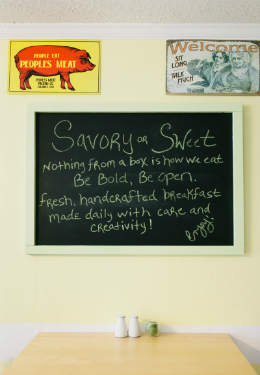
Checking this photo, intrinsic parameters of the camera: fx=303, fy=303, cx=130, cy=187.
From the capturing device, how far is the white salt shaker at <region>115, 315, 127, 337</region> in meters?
1.67

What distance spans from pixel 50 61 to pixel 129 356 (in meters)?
1.70

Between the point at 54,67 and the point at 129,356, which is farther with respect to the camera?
the point at 54,67

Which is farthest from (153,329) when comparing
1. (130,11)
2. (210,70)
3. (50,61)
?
(130,11)

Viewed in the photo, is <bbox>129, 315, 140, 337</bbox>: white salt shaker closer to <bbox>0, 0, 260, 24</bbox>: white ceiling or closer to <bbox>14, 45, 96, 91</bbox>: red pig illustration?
<bbox>14, 45, 96, 91</bbox>: red pig illustration

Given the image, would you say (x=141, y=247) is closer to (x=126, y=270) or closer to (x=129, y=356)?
(x=126, y=270)

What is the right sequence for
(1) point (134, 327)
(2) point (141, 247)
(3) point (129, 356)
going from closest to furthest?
(3) point (129, 356) < (1) point (134, 327) < (2) point (141, 247)

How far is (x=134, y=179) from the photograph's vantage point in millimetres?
1806

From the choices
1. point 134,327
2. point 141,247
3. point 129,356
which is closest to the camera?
point 129,356

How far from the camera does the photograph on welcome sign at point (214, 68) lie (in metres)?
1.83

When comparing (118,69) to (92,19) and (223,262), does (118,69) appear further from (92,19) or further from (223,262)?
(223,262)

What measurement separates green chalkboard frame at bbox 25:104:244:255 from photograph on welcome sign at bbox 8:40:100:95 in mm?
125

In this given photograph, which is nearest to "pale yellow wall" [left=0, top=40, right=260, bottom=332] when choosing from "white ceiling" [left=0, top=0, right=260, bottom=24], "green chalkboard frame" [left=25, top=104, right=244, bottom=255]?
"green chalkboard frame" [left=25, top=104, right=244, bottom=255]

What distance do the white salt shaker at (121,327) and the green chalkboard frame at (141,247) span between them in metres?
0.36

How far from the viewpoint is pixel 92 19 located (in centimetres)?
179
